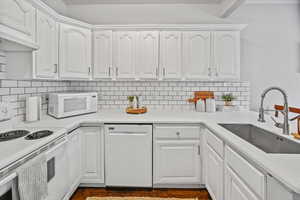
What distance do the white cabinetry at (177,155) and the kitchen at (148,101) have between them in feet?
0.04

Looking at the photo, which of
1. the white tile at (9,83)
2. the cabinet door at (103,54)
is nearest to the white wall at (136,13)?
the cabinet door at (103,54)

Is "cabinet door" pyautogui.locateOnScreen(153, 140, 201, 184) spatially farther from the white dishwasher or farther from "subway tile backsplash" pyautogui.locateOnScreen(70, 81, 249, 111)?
"subway tile backsplash" pyautogui.locateOnScreen(70, 81, 249, 111)

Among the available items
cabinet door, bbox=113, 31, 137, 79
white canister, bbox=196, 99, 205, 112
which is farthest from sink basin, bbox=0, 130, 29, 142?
white canister, bbox=196, 99, 205, 112

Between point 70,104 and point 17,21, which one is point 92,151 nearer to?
point 70,104

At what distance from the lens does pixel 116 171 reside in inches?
89.2

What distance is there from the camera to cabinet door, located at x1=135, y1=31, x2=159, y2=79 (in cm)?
270

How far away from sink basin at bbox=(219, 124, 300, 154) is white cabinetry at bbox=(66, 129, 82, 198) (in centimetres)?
165

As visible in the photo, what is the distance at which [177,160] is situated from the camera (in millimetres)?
2258

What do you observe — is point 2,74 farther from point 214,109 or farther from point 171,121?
point 214,109

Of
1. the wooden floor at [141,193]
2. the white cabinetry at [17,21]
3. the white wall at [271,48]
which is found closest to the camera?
the white cabinetry at [17,21]

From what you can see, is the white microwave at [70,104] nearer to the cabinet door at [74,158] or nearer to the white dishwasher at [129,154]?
the cabinet door at [74,158]

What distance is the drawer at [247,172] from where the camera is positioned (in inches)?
40.0

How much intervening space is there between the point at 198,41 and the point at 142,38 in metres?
0.80

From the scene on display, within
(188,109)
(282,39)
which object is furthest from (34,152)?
(282,39)
